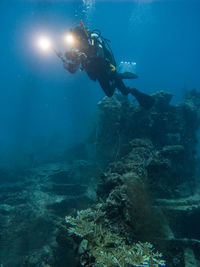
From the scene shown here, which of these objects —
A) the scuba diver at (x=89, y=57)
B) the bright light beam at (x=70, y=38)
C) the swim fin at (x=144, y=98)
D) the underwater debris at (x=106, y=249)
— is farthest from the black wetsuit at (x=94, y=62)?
the underwater debris at (x=106, y=249)

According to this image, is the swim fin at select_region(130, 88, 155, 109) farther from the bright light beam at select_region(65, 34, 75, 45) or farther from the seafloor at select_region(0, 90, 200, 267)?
the bright light beam at select_region(65, 34, 75, 45)

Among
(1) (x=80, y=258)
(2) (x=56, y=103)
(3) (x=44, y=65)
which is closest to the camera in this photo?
(1) (x=80, y=258)

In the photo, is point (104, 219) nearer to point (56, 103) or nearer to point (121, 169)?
point (121, 169)

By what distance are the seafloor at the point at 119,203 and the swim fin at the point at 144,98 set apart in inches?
17.9

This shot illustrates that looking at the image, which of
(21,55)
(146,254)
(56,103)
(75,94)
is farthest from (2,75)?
(146,254)

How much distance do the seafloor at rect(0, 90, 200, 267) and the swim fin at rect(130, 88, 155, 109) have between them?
17.9 inches

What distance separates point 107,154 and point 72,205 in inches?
139

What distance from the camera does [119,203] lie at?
3449 millimetres

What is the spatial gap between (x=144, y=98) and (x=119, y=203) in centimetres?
706

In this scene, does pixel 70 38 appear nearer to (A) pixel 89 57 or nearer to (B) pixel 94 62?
(A) pixel 89 57

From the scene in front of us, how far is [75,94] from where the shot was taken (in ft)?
175

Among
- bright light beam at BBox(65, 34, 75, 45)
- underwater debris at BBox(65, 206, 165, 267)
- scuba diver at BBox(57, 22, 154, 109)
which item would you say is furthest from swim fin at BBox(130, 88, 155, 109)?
underwater debris at BBox(65, 206, 165, 267)

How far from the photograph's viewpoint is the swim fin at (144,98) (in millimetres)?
9273

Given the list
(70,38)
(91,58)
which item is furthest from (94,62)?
(70,38)
